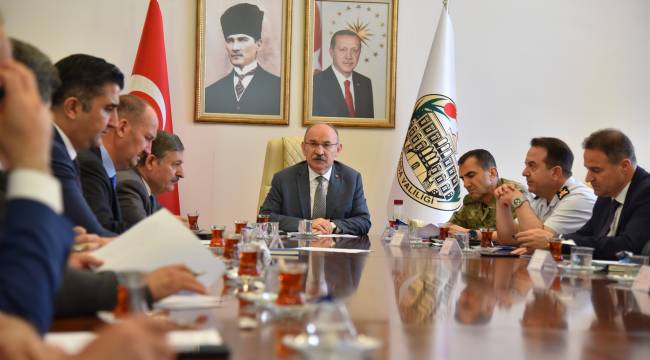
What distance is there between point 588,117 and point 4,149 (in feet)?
19.5

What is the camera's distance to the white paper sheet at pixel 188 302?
1.53m

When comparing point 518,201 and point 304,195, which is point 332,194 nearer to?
point 304,195

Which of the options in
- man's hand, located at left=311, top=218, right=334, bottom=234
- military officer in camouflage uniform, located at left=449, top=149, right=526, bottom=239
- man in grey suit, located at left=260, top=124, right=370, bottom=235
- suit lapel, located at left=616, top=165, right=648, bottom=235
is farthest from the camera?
man in grey suit, located at left=260, top=124, right=370, bottom=235

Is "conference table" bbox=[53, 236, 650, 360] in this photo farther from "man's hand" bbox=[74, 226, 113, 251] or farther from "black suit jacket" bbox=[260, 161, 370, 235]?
"black suit jacket" bbox=[260, 161, 370, 235]

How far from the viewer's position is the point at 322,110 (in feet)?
19.7

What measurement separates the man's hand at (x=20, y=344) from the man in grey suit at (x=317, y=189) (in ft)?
13.0

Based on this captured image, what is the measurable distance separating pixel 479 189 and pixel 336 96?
1.78 metres

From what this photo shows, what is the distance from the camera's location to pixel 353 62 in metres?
6.03

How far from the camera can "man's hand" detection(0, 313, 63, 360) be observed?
2.70 ft

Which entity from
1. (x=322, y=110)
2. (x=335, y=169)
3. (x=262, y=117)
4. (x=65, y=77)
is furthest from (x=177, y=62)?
(x=65, y=77)

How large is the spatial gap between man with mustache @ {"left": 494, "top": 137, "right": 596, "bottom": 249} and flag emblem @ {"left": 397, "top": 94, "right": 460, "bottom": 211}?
1.13m

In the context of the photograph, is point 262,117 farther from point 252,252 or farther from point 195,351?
point 195,351

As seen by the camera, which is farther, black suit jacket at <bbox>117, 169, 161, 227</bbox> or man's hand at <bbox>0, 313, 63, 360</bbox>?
black suit jacket at <bbox>117, 169, 161, 227</bbox>

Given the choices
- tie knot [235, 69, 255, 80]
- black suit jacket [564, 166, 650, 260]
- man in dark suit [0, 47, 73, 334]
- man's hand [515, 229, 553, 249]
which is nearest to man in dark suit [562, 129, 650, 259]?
black suit jacket [564, 166, 650, 260]
